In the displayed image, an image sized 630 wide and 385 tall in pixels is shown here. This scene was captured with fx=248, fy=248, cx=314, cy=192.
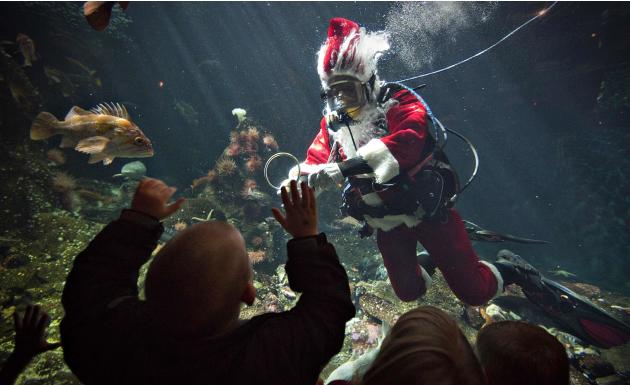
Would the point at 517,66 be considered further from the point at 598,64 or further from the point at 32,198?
the point at 32,198

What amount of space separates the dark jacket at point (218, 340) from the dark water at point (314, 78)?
924 cm

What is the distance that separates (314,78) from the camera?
1606 centimetres

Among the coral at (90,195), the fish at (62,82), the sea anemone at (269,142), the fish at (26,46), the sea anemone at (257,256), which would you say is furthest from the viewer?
the sea anemone at (269,142)

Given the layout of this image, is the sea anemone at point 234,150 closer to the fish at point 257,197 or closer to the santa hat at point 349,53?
the fish at point 257,197

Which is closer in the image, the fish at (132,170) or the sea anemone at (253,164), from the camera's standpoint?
the fish at (132,170)

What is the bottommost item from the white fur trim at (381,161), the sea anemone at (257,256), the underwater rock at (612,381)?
the underwater rock at (612,381)

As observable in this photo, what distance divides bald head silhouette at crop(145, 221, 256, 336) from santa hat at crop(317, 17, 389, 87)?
2856 mm

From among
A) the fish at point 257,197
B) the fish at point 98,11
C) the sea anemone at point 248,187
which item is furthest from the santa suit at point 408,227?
the sea anemone at point 248,187

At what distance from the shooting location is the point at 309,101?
14.7m

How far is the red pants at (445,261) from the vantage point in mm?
3270

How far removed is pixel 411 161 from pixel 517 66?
1694 cm

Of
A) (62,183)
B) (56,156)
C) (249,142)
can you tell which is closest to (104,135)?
(62,183)

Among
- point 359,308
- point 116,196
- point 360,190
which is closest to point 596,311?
point 359,308

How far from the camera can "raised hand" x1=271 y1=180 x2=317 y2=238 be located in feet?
3.52
